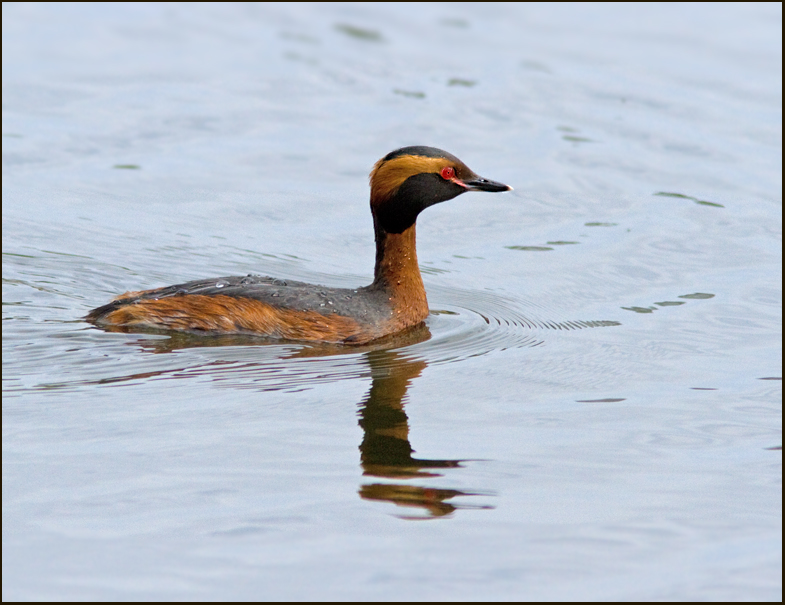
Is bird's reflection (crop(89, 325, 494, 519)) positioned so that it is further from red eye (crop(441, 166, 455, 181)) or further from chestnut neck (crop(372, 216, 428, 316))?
red eye (crop(441, 166, 455, 181))

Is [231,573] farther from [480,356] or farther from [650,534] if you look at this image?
[480,356]

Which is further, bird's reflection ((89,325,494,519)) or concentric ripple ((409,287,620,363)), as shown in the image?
concentric ripple ((409,287,620,363))

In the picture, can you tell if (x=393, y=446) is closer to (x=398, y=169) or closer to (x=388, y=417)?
(x=388, y=417)

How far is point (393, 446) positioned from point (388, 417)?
0.59 meters

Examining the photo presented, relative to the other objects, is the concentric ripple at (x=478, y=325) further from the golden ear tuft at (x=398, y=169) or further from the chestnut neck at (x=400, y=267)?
the golden ear tuft at (x=398, y=169)

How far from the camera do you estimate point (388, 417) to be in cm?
859

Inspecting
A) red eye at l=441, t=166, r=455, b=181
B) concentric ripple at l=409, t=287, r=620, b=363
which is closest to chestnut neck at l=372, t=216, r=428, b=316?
concentric ripple at l=409, t=287, r=620, b=363

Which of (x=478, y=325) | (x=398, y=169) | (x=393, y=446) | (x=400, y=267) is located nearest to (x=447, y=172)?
(x=398, y=169)

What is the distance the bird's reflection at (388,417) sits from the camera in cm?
719

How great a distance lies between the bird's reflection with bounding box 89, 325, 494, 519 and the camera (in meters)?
7.19

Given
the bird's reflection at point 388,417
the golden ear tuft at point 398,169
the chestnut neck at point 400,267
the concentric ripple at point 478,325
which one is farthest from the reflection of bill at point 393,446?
the golden ear tuft at point 398,169

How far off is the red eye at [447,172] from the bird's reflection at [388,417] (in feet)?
4.28

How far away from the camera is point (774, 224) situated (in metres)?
14.2

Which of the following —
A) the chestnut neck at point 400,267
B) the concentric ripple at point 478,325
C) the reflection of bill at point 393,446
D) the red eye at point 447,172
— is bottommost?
the reflection of bill at point 393,446
